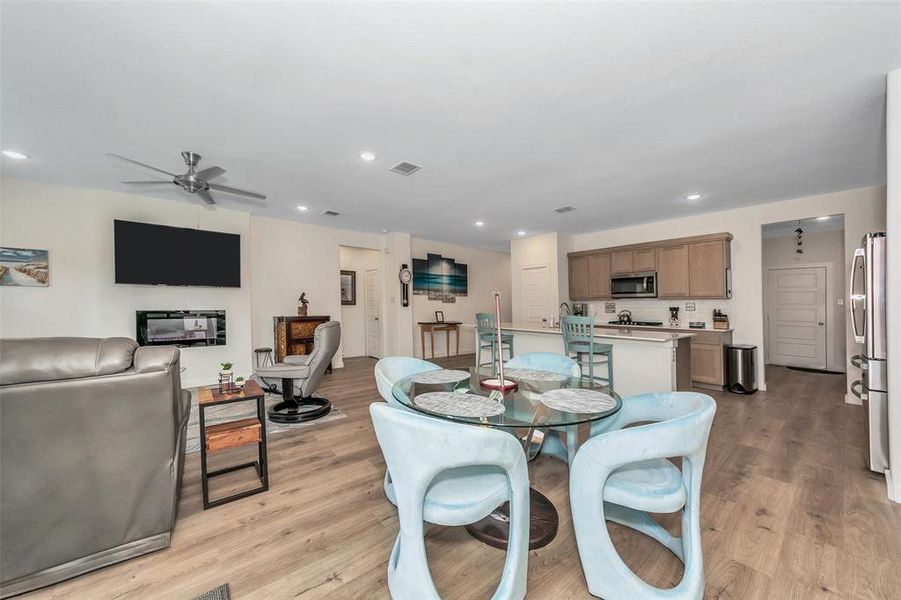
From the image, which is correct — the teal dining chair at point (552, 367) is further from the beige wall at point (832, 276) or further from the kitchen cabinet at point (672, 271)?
A: the beige wall at point (832, 276)

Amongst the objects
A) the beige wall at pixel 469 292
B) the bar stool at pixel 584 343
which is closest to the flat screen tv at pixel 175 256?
the beige wall at pixel 469 292

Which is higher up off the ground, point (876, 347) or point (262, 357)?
point (876, 347)

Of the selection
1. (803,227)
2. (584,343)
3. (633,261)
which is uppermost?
(803,227)

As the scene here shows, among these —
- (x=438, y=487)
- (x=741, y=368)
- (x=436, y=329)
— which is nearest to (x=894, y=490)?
(x=741, y=368)

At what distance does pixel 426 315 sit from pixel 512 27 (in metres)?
6.29

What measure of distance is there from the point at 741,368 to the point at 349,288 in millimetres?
6923

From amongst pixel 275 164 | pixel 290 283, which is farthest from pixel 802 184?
pixel 290 283

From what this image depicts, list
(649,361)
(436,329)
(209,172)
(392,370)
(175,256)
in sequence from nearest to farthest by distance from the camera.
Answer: (392,370) < (209,172) < (649,361) < (175,256) < (436,329)

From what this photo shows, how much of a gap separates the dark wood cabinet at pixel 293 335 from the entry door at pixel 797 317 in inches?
325

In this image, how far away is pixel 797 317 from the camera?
641cm

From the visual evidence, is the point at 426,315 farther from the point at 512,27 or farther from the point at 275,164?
the point at 512,27

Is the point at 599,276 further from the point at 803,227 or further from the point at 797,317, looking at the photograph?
the point at 797,317

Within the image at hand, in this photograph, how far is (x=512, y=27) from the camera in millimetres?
1705

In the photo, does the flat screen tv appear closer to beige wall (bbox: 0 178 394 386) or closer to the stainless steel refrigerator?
beige wall (bbox: 0 178 394 386)
